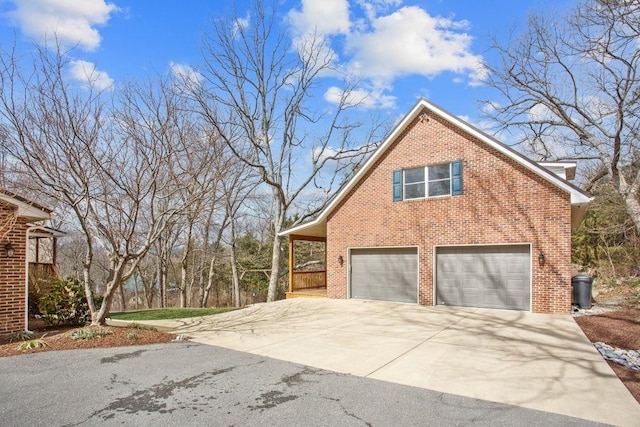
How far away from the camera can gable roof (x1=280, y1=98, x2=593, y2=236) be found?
35.9 feet

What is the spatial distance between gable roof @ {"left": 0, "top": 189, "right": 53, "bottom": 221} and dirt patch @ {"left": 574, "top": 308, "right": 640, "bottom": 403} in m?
11.5

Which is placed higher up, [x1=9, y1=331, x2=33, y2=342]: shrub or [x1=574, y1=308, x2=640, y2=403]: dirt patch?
[x1=574, y1=308, x2=640, y2=403]: dirt patch

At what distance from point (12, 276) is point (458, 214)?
1215cm

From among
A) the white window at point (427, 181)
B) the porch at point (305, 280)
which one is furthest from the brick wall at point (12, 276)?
the white window at point (427, 181)

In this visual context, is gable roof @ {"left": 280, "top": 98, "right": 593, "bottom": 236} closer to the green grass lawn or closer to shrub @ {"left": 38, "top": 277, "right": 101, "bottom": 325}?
the green grass lawn

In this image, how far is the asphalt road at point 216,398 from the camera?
422 cm

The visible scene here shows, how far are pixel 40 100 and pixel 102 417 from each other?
7042 mm

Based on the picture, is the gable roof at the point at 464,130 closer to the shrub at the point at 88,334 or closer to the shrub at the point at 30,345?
the shrub at the point at 88,334

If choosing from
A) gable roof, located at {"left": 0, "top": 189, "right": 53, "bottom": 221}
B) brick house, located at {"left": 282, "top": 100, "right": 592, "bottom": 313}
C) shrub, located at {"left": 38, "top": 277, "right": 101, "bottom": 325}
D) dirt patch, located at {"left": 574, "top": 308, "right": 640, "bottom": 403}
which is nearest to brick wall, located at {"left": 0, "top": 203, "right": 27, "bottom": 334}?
gable roof, located at {"left": 0, "top": 189, "right": 53, "bottom": 221}

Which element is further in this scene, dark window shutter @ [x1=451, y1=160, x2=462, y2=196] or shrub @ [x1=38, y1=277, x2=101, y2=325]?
dark window shutter @ [x1=451, y1=160, x2=462, y2=196]

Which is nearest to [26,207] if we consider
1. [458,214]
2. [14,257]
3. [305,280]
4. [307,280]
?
[14,257]

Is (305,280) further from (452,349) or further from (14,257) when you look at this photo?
(452,349)

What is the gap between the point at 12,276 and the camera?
886 cm

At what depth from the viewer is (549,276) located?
11.2 meters
